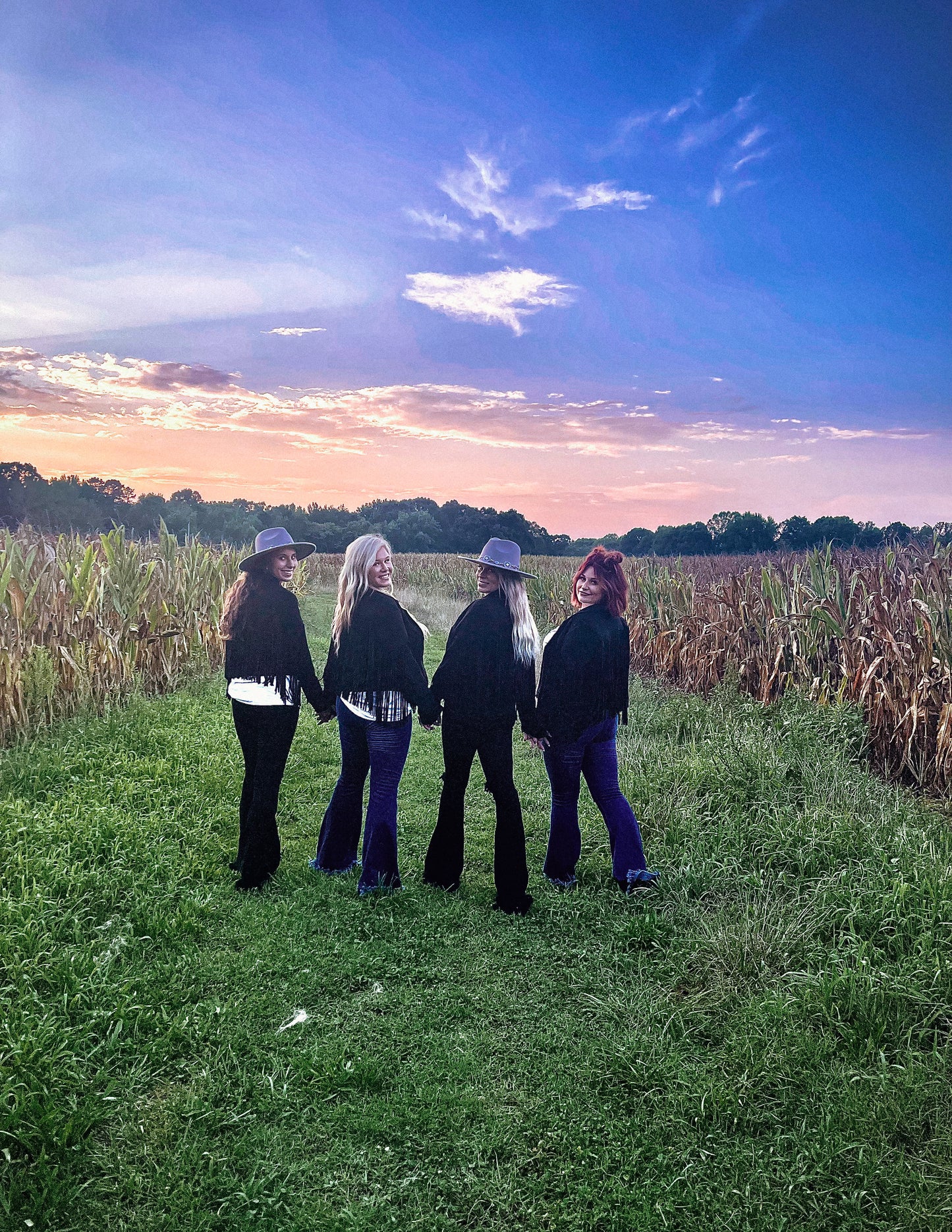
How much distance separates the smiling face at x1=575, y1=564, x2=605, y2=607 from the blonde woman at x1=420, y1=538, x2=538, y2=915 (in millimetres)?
409

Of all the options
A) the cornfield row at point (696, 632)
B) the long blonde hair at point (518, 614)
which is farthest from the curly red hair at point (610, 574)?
the cornfield row at point (696, 632)

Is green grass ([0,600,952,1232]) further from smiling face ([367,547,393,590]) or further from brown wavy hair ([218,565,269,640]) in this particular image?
smiling face ([367,547,393,590])

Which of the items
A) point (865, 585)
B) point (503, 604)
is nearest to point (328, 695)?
point (503, 604)

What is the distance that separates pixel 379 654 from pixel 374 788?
86 centimetres

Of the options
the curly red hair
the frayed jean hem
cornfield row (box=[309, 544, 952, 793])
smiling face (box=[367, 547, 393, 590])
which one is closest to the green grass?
the frayed jean hem

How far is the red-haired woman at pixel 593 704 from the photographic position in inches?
194

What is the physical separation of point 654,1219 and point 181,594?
9907mm

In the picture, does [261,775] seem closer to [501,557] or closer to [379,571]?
[379,571]

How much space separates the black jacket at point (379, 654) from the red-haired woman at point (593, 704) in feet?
2.81

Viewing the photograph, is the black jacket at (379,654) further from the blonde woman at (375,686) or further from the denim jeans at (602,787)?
the denim jeans at (602,787)

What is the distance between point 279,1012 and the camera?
3.86 meters

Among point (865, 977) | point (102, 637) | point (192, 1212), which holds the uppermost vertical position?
point (102, 637)

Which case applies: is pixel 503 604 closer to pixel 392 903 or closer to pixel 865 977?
pixel 392 903

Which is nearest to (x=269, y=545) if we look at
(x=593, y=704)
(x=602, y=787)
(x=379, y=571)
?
(x=379, y=571)
